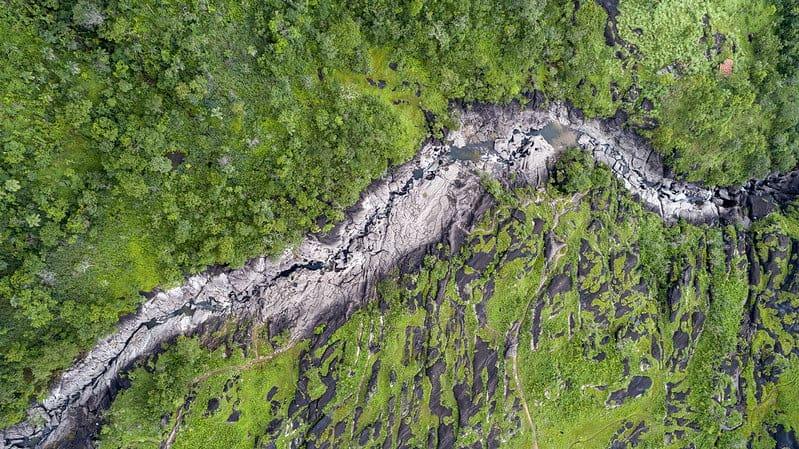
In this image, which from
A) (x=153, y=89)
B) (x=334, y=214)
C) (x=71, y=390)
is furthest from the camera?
(x=334, y=214)

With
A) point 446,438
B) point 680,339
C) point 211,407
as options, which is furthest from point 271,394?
point 680,339

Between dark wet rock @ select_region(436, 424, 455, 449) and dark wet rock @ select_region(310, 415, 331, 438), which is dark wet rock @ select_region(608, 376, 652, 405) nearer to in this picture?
dark wet rock @ select_region(436, 424, 455, 449)

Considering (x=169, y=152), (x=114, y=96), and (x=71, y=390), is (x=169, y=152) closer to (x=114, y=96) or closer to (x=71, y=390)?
(x=114, y=96)

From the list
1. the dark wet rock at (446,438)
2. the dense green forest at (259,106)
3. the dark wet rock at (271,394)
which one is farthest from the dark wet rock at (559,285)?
the dark wet rock at (271,394)

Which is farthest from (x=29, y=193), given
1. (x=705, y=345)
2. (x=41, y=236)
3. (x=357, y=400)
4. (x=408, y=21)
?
(x=705, y=345)

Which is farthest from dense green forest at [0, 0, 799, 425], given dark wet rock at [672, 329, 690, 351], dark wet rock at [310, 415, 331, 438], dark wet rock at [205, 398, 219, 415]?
dark wet rock at [672, 329, 690, 351]

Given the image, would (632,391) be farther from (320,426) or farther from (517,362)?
(320,426)
